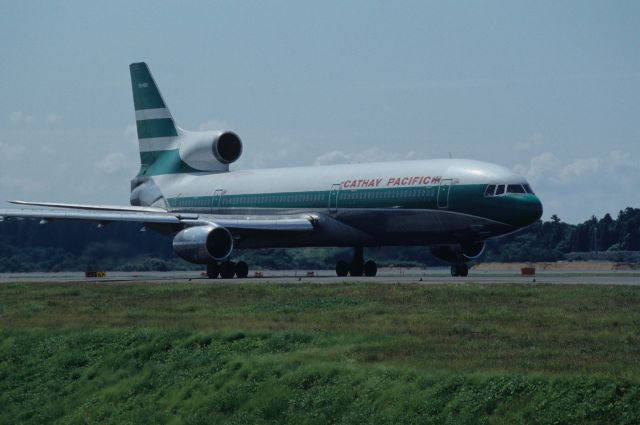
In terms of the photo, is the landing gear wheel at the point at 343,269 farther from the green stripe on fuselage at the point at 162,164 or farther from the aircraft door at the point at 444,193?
the green stripe on fuselage at the point at 162,164

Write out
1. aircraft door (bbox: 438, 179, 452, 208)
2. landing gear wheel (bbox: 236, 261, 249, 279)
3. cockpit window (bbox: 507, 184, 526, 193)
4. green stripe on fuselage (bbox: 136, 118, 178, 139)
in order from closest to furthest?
cockpit window (bbox: 507, 184, 526, 193), aircraft door (bbox: 438, 179, 452, 208), landing gear wheel (bbox: 236, 261, 249, 279), green stripe on fuselage (bbox: 136, 118, 178, 139)

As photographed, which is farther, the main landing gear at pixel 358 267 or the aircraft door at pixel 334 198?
the main landing gear at pixel 358 267

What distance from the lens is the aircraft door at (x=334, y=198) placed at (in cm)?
5088

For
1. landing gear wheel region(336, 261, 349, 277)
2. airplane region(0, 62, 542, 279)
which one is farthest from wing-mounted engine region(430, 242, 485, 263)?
landing gear wheel region(336, 261, 349, 277)

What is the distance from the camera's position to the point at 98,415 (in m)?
23.9

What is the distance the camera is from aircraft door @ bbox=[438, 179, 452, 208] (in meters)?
45.8

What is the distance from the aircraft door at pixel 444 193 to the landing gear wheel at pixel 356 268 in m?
8.28

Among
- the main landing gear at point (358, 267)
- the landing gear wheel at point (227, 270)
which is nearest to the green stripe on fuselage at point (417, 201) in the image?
the main landing gear at point (358, 267)

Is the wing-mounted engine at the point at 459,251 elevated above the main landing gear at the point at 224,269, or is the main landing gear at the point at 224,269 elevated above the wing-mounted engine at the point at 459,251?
the wing-mounted engine at the point at 459,251

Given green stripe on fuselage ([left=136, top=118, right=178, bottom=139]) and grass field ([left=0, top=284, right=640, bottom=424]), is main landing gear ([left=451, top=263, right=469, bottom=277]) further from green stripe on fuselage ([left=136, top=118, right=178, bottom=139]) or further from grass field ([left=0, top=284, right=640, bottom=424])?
green stripe on fuselage ([left=136, top=118, right=178, bottom=139])

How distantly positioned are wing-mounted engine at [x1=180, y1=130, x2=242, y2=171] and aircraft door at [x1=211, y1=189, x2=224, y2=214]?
2.94m

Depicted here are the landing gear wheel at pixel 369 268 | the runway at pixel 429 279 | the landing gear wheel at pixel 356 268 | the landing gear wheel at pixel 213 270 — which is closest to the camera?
the runway at pixel 429 279

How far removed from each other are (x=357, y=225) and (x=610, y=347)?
93.9 ft

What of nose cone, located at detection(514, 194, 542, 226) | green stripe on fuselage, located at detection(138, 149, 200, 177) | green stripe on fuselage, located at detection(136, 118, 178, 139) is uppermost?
green stripe on fuselage, located at detection(136, 118, 178, 139)
